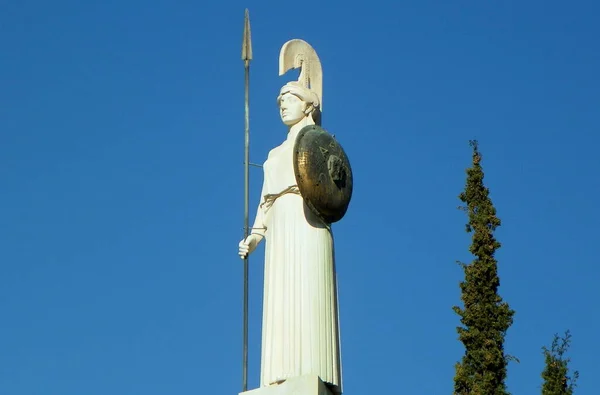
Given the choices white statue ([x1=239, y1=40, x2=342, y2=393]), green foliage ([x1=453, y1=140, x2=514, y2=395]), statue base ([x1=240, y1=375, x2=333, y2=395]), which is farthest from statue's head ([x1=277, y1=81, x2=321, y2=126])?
green foliage ([x1=453, y1=140, x2=514, y2=395])

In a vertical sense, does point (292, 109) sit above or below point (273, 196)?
above

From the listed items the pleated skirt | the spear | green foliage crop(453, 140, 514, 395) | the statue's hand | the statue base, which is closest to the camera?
the statue base

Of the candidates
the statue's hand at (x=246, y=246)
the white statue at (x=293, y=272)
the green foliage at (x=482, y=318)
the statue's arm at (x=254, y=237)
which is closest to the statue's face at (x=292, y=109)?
the white statue at (x=293, y=272)

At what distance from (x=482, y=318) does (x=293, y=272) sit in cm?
821

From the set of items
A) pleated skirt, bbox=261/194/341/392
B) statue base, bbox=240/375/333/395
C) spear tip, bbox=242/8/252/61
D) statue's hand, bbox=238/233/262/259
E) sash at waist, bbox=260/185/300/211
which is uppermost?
spear tip, bbox=242/8/252/61

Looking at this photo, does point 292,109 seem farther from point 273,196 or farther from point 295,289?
point 295,289

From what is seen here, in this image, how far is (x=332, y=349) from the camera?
16.3 meters

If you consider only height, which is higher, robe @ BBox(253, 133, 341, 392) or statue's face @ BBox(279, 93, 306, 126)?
statue's face @ BBox(279, 93, 306, 126)

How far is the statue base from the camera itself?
15664 millimetres

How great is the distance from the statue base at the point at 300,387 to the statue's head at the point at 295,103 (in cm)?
333

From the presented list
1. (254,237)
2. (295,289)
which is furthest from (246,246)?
(295,289)

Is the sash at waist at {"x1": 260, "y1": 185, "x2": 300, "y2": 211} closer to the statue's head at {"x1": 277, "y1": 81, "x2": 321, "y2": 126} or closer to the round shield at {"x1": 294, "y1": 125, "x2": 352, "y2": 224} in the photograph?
the round shield at {"x1": 294, "y1": 125, "x2": 352, "y2": 224}

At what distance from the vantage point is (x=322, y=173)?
1677cm

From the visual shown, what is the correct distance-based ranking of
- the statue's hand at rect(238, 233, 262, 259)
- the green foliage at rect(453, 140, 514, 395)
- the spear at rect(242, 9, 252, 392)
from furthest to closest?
the green foliage at rect(453, 140, 514, 395)
the statue's hand at rect(238, 233, 262, 259)
the spear at rect(242, 9, 252, 392)
